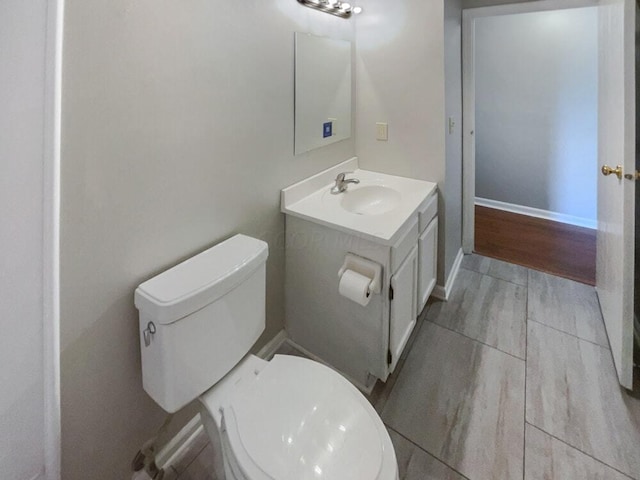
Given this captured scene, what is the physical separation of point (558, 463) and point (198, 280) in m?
1.49

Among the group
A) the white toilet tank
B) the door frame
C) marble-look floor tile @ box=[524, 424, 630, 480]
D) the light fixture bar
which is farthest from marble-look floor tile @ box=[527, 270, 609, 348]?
the light fixture bar

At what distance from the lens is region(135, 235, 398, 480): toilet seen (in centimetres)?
90

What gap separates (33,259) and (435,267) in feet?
6.50

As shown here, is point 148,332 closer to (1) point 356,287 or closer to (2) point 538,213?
(1) point 356,287

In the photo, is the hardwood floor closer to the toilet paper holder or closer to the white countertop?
the white countertop

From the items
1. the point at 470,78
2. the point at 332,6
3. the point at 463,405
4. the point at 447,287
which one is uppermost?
the point at 332,6

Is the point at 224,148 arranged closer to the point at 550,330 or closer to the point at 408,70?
the point at 408,70

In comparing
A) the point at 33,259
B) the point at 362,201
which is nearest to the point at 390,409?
the point at 362,201

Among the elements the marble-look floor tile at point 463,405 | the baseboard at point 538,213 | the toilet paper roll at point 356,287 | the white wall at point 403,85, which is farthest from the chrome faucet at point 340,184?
the baseboard at point 538,213

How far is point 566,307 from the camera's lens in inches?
87.1

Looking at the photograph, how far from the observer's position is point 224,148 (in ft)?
4.38

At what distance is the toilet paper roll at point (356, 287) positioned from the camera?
138 cm

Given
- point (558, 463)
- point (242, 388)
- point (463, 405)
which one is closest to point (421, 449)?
point (463, 405)

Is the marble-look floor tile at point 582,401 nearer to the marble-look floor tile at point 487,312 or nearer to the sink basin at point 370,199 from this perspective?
the marble-look floor tile at point 487,312
